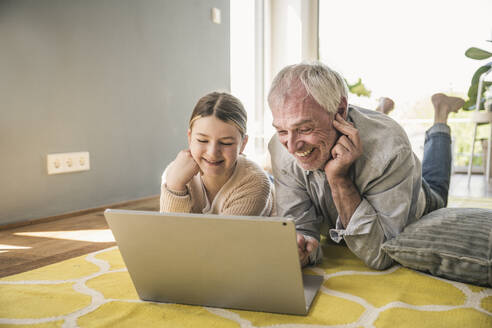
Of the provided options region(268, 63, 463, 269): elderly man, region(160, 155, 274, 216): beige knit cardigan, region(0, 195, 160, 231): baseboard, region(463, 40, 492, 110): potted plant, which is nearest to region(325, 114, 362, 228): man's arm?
region(268, 63, 463, 269): elderly man

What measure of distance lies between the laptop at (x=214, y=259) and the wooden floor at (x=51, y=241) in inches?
24.9

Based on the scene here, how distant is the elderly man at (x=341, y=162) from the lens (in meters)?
1.20

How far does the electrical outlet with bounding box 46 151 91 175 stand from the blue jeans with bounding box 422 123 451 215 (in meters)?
1.84

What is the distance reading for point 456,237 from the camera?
1217mm

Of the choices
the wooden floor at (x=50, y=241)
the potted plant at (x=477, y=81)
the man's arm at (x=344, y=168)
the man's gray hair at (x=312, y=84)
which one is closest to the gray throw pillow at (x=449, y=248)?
the man's arm at (x=344, y=168)

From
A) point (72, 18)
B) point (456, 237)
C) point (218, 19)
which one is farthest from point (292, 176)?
point (218, 19)

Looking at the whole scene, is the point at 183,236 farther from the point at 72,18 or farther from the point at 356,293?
the point at 72,18

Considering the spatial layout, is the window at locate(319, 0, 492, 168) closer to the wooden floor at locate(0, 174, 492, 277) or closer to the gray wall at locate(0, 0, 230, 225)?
the gray wall at locate(0, 0, 230, 225)

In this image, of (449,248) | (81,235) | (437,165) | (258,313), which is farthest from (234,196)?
(437,165)

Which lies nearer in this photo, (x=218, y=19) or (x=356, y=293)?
(x=356, y=293)

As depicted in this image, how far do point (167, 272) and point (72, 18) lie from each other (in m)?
1.90

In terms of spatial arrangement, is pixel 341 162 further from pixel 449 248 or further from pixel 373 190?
pixel 449 248

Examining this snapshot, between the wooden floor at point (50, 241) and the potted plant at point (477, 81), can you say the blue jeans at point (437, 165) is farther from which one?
the potted plant at point (477, 81)

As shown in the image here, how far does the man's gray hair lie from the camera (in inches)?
46.7
